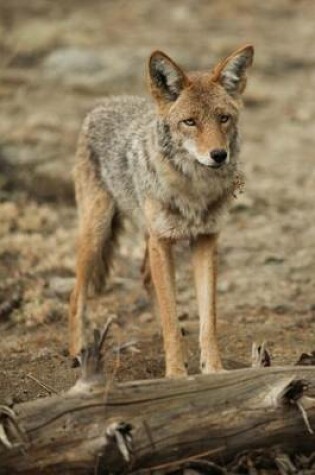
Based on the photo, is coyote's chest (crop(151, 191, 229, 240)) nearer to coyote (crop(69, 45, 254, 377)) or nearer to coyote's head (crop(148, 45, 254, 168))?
coyote (crop(69, 45, 254, 377))

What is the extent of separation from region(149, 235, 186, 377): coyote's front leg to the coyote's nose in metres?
0.80

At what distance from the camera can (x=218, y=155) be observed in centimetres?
610

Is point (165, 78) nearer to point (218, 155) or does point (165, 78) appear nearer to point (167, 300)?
point (218, 155)

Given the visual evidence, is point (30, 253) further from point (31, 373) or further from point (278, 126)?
point (278, 126)

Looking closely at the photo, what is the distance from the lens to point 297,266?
9500 mm

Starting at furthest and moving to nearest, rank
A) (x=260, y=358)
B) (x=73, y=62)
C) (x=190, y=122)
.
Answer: (x=73, y=62), (x=190, y=122), (x=260, y=358)

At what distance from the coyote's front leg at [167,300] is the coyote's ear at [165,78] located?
0.93 metres

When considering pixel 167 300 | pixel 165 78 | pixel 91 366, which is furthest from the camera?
pixel 167 300

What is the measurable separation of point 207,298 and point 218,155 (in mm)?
1019

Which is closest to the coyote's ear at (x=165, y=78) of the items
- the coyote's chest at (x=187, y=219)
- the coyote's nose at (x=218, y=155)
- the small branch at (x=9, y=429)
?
the coyote's nose at (x=218, y=155)

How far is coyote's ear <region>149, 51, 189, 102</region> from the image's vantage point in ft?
20.8

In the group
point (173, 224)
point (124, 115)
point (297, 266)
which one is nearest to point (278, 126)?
point (297, 266)

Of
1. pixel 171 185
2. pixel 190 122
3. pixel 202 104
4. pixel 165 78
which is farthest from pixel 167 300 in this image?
pixel 165 78

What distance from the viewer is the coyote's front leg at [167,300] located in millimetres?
6371
